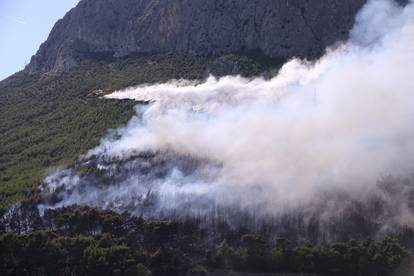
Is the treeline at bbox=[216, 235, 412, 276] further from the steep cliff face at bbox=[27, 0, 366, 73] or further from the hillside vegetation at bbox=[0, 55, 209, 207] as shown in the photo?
the steep cliff face at bbox=[27, 0, 366, 73]

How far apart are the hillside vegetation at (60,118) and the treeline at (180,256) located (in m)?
24.8

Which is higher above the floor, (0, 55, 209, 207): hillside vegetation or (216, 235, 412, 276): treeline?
(0, 55, 209, 207): hillside vegetation

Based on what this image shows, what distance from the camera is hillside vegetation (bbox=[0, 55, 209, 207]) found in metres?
133

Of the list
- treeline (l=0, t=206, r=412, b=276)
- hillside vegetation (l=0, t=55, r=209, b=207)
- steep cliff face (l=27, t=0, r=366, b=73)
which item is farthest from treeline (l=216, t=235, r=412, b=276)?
steep cliff face (l=27, t=0, r=366, b=73)

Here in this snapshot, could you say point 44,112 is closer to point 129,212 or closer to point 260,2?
point 260,2

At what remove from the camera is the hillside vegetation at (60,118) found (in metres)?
133

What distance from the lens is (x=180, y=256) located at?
90812 mm

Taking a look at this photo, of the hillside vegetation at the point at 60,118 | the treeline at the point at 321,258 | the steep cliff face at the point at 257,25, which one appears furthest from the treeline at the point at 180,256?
the steep cliff face at the point at 257,25

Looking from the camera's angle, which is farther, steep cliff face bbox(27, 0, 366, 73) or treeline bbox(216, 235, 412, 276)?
steep cliff face bbox(27, 0, 366, 73)

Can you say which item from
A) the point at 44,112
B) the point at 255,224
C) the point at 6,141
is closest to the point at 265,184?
the point at 255,224

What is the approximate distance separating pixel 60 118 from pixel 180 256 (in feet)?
279

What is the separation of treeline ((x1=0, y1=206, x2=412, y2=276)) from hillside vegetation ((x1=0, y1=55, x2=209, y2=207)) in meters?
24.8

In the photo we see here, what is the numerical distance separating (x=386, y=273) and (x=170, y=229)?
29352 mm

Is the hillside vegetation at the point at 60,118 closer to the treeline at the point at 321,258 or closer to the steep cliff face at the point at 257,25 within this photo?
the steep cliff face at the point at 257,25
